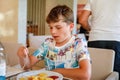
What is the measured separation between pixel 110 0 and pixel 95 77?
75 cm

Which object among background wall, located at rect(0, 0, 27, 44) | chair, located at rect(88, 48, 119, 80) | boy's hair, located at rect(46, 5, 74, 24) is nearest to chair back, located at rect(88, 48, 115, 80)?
chair, located at rect(88, 48, 119, 80)

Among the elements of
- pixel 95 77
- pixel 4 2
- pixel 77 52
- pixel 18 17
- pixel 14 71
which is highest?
pixel 4 2

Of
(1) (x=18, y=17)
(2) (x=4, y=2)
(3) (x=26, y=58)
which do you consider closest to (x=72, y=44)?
(3) (x=26, y=58)

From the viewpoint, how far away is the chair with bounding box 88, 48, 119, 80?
155 centimetres

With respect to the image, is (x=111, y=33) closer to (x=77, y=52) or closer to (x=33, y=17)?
(x=77, y=52)

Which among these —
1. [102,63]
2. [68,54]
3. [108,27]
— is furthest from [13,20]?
[68,54]

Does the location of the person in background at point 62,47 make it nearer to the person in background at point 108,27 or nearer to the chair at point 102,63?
the chair at point 102,63

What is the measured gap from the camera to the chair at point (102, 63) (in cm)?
155

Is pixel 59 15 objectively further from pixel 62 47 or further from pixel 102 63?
pixel 102 63

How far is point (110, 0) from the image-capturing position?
1.92 m

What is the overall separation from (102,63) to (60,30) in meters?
0.49

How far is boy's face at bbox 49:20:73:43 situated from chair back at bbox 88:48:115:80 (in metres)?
0.35

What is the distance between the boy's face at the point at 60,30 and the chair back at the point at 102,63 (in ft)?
1.16

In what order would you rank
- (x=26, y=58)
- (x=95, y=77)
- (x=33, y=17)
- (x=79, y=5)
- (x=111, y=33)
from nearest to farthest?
(x=26, y=58) → (x=95, y=77) → (x=111, y=33) → (x=79, y=5) → (x=33, y=17)
